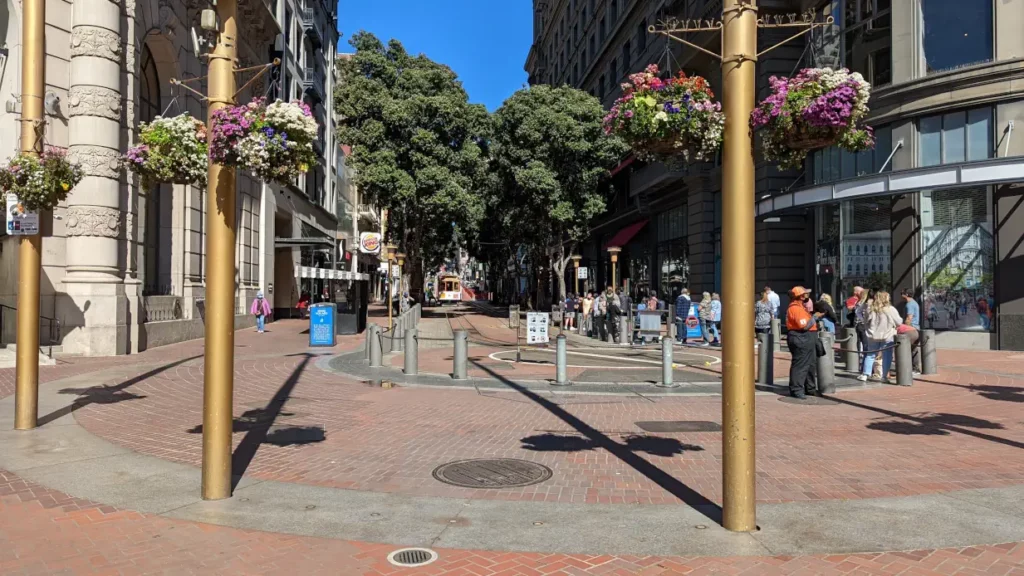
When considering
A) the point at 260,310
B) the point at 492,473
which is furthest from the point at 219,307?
the point at 260,310

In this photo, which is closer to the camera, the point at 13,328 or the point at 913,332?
the point at 913,332

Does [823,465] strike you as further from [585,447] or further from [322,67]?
[322,67]

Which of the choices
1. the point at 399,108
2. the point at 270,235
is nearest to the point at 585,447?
the point at 270,235

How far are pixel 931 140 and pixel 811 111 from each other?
18.3m

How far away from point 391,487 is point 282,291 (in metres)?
33.9

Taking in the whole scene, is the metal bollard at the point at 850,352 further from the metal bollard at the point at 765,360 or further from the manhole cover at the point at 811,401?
the manhole cover at the point at 811,401

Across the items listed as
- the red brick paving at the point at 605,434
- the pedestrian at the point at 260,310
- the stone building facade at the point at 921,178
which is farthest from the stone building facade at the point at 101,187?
the stone building facade at the point at 921,178

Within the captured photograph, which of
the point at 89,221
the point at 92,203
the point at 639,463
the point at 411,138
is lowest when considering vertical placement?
the point at 639,463

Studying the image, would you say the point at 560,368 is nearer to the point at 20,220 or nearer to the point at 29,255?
the point at 29,255

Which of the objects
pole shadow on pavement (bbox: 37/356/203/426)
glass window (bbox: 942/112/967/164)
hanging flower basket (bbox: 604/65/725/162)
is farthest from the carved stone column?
glass window (bbox: 942/112/967/164)

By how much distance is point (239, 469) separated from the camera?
6418 millimetres

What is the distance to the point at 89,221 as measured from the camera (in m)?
16.5

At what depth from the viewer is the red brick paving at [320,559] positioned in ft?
13.5

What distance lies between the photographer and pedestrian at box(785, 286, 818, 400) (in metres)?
10.5
